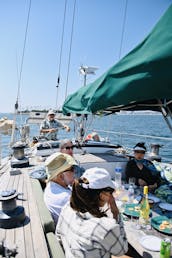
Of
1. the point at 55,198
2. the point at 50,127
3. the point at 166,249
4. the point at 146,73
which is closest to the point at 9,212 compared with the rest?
the point at 55,198

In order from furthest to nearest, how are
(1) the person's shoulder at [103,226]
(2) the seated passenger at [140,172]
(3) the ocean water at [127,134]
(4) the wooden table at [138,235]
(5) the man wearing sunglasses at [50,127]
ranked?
(3) the ocean water at [127,134]
(5) the man wearing sunglasses at [50,127]
(2) the seated passenger at [140,172]
(4) the wooden table at [138,235]
(1) the person's shoulder at [103,226]

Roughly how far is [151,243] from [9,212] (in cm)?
109

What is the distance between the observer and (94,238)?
1211 mm

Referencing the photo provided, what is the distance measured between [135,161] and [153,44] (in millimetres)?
2132

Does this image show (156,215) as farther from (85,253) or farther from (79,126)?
(79,126)

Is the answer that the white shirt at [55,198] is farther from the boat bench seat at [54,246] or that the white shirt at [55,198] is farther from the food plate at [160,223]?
the food plate at [160,223]

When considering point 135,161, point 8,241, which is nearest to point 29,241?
point 8,241

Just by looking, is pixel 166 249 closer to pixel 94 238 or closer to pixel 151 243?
pixel 151 243

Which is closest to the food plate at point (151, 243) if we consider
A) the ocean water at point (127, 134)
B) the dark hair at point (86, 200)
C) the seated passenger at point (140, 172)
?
the dark hair at point (86, 200)

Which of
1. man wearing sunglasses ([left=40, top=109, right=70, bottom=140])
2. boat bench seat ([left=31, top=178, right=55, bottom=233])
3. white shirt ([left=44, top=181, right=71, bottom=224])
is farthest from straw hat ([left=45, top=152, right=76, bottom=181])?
man wearing sunglasses ([left=40, top=109, right=70, bottom=140])

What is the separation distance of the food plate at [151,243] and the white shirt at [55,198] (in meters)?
0.72

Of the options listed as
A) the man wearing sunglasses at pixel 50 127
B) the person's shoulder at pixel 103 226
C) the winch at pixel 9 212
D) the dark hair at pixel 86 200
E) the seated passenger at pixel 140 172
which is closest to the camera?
the person's shoulder at pixel 103 226

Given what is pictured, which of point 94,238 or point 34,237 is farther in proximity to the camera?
point 34,237

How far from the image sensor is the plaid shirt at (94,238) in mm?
1215
